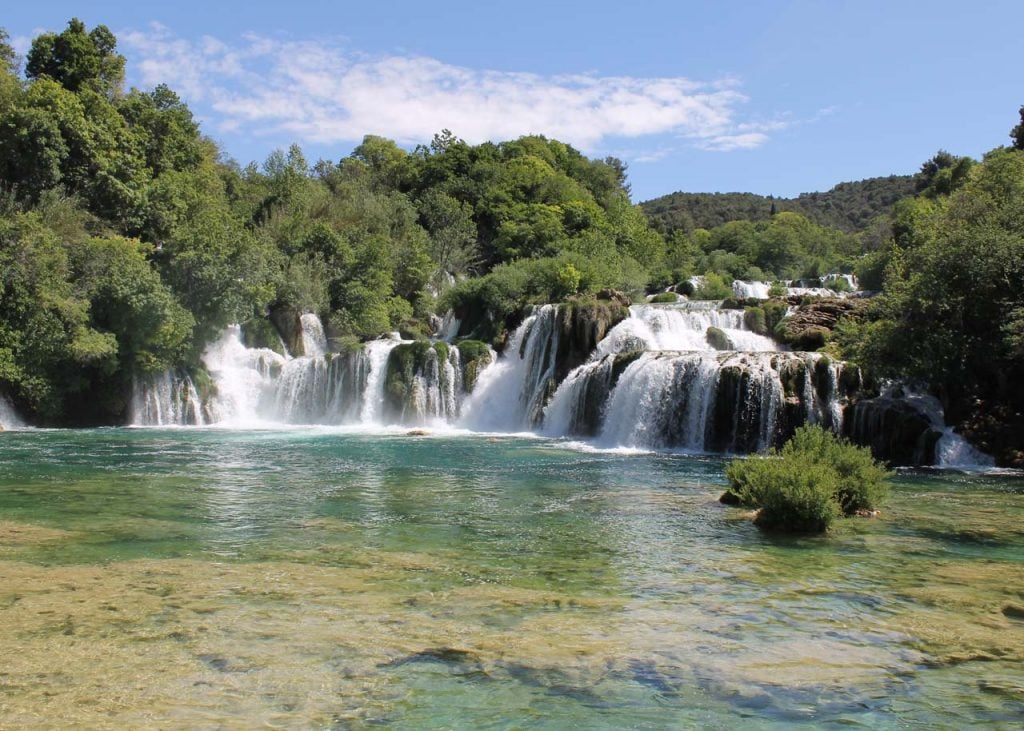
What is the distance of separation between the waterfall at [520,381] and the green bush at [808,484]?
1772 cm

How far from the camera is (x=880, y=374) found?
859 inches

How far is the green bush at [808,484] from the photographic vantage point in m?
11.9

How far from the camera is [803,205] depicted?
5167 inches

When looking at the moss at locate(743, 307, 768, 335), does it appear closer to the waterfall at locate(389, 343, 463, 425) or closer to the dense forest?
the dense forest

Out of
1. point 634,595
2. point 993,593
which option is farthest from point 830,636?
point 993,593

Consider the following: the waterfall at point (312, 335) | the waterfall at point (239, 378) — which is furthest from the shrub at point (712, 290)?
the waterfall at point (239, 378)

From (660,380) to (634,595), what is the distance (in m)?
16.9

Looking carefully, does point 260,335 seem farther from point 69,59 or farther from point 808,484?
point 808,484

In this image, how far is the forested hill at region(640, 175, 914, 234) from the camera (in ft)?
386

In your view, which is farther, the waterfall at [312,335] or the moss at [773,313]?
the waterfall at [312,335]

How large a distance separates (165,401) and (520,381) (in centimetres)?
1427

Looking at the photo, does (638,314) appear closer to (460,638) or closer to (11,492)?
(11,492)

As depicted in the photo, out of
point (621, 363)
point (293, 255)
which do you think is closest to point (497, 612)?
point (621, 363)

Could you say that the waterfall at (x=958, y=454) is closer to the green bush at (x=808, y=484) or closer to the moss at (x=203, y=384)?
the green bush at (x=808, y=484)
